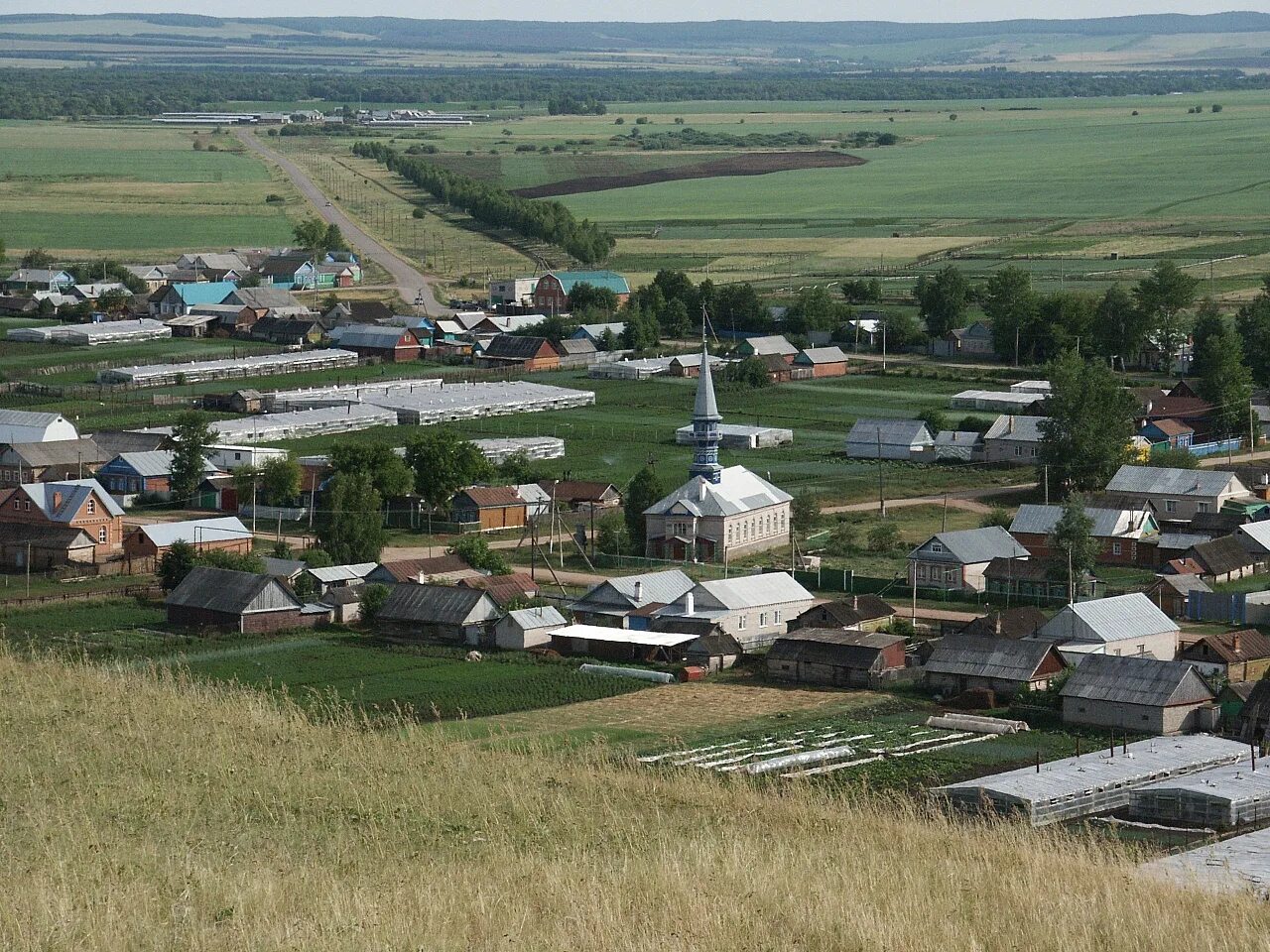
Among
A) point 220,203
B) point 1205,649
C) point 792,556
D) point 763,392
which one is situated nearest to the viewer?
point 1205,649

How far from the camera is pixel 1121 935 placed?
47.6 feet

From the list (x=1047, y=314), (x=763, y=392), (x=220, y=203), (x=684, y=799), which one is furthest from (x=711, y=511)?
(x=220, y=203)

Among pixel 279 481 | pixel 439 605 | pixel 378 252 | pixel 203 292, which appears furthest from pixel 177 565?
pixel 378 252

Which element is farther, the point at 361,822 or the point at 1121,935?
the point at 361,822

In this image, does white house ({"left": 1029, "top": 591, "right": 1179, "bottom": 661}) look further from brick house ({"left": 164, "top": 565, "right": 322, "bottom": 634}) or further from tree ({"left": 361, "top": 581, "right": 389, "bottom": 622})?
brick house ({"left": 164, "top": 565, "right": 322, "bottom": 634})

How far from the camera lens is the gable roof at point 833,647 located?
2648cm

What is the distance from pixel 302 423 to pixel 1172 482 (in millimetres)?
17878

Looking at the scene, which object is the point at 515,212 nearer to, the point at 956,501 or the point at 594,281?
the point at 594,281

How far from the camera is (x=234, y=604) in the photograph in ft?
95.3

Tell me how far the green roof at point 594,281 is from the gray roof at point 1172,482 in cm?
Result: 3110

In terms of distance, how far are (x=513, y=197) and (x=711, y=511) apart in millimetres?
59362

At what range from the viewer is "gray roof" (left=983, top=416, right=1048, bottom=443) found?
42.3m

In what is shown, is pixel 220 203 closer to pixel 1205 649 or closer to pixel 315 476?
pixel 315 476

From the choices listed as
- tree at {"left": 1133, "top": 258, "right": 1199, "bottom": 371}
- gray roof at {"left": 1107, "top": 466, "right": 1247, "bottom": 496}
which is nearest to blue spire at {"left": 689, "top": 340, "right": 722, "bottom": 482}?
gray roof at {"left": 1107, "top": 466, "right": 1247, "bottom": 496}
